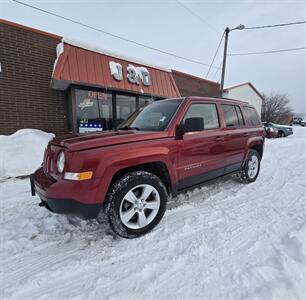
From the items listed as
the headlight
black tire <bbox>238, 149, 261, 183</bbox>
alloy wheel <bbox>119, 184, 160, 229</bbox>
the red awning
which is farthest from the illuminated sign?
alloy wheel <bbox>119, 184, 160, 229</bbox>

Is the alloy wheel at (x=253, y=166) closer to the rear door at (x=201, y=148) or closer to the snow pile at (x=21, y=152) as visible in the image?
the rear door at (x=201, y=148)

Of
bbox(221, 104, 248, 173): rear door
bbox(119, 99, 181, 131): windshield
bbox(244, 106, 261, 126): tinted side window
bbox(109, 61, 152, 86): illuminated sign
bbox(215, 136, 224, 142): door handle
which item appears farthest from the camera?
bbox(109, 61, 152, 86): illuminated sign

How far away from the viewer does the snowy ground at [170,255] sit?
1.92 metres

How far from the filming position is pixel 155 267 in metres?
2.23

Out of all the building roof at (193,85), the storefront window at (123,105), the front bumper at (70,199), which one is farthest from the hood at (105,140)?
the building roof at (193,85)

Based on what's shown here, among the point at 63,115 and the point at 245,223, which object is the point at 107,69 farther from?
the point at 245,223

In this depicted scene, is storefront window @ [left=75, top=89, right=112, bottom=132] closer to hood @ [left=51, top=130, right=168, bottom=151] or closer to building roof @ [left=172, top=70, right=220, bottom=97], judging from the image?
building roof @ [left=172, top=70, right=220, bottom=97]

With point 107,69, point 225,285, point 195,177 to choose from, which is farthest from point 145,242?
point 107,69

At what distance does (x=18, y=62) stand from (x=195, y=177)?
748 cm

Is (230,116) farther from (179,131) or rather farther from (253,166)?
(179,131)

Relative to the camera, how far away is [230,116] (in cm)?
423

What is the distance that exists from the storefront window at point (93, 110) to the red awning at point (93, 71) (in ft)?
2.68

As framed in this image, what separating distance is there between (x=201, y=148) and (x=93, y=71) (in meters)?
5.96

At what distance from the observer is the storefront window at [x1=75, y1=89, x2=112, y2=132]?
27.8ft
